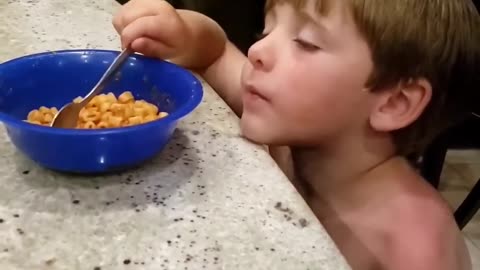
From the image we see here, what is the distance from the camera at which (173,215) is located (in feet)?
1.84

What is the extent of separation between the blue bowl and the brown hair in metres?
0.19

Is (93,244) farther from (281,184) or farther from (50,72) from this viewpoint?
(50,72)

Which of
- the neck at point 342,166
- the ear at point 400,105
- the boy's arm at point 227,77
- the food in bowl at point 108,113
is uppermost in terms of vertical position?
the food in bowl at point 108,113

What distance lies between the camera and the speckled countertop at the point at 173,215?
0.51 m

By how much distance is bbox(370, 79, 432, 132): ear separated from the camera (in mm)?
887

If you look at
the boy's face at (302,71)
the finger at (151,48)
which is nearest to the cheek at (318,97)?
the boy's face at (302,71)

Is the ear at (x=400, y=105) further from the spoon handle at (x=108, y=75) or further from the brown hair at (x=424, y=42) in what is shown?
the spoon handle at (x=108, y=75)

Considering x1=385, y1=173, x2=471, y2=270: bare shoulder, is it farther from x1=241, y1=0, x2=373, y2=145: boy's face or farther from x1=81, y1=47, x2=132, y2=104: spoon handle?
x1=81, y1=47, x2=132, y2=104: spoon handle

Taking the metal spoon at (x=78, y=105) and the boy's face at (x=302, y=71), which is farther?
the boy's face at (x=302, y=71)

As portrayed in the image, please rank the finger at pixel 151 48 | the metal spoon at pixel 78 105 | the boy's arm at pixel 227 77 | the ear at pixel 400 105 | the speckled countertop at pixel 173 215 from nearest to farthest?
the speckled countertop at pixel 173 215 → the metal spoon at pixel 78 105 → the finger at pixel 151 48 → the ear at pixel 400 105 → the boy's arm at pixel 227 77

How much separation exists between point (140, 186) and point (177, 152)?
0.24 feet

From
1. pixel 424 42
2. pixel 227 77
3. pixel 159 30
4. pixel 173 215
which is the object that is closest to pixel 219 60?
pixel 227 77

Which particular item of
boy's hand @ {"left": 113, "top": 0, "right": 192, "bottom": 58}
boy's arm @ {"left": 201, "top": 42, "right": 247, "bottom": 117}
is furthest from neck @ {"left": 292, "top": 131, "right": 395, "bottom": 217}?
boy's hand @ {"left": 113, "top": 0, "right": 192, "bottom": 58}

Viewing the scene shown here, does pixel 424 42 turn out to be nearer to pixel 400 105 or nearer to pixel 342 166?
pixel 400 105
